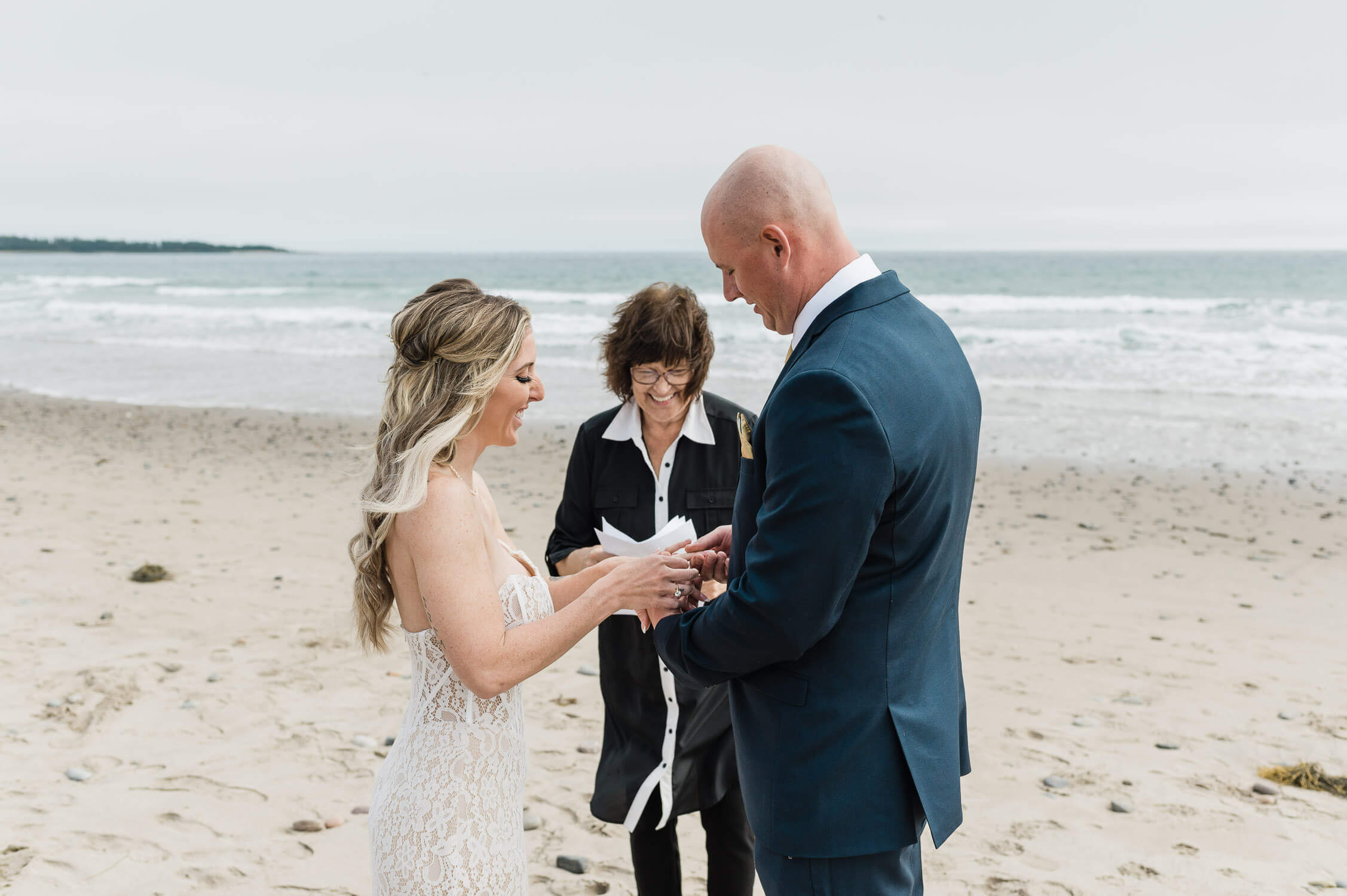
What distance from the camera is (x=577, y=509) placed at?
3.63 meters

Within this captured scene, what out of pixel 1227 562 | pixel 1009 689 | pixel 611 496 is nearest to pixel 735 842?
pixel 611 496

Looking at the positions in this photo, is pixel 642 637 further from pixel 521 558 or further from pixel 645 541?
pixel 521 558

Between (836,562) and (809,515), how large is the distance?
10 cm

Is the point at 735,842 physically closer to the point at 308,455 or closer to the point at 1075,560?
the point at 1075,560

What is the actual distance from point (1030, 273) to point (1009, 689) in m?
52.9

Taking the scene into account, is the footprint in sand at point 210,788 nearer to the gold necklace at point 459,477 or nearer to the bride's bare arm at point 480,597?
the bride's bare arm at point 480,597

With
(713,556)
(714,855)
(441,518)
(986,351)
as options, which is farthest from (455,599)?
(986,351)

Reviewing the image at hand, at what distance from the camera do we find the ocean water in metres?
14.3

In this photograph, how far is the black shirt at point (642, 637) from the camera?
3244 millimetres

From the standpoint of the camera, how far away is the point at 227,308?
35.6 m

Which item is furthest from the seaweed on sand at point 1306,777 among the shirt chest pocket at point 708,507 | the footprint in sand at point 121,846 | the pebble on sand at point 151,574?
the pebble on sand at point 151,574

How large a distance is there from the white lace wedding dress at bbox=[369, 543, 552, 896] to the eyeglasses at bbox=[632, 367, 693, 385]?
1048 millimetres

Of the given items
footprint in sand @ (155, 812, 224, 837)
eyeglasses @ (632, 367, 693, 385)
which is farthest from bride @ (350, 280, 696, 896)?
footprint in sand @ (155, 812, 224, 837)

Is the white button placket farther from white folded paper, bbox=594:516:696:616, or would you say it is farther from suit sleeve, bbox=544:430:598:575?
suit sleeve, bbox=544:430:598:575
